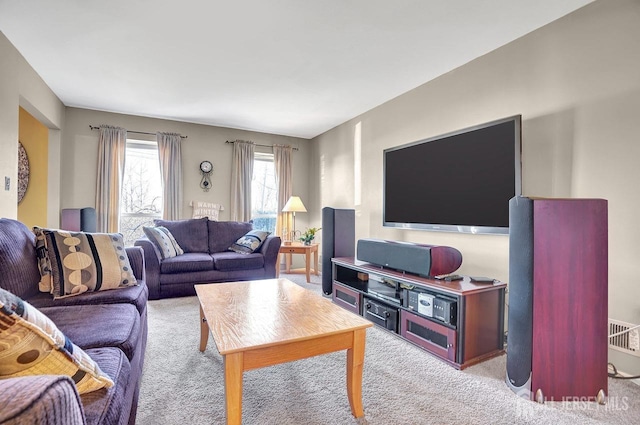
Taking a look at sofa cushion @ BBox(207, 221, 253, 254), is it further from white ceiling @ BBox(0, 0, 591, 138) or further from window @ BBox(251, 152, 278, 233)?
white ceiling @ BBox(0, 0, 591, 138)

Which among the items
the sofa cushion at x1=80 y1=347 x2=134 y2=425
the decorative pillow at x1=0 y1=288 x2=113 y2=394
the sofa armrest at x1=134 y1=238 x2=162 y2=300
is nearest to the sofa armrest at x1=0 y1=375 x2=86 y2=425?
the decorative pillow at x1=0 y1=288 x2=113 y2=394

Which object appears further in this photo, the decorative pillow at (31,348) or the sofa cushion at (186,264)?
the sofa cushion at (186,264)

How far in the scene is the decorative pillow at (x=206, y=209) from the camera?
491 centimetres

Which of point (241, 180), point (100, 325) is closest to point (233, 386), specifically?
point (100, 325)

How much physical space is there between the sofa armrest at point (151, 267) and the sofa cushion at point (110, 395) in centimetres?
230

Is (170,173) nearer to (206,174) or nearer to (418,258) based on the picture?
(206,174)

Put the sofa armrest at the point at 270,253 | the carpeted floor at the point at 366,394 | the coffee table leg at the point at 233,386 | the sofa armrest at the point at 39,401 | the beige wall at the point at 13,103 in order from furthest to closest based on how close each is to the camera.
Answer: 1. the sofa armrest at the point at 270,253
2. the beige wall at the point at 13,103
3. the carpeted floor at the point at 366,394
4. the coffee table leg at the point at 233,386
5. the sofa armrest at the point at 39,401

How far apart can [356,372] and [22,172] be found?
4616 mm

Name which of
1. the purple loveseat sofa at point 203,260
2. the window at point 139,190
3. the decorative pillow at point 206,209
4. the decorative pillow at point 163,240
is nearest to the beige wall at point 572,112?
the purple loveseat sofa at point 203,260

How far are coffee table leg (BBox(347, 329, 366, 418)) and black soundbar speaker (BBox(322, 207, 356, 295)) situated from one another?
2.09 m

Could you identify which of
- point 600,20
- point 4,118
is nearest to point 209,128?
point 4,118

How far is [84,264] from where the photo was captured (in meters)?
1.95

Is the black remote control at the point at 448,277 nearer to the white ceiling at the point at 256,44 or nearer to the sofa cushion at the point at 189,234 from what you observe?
the white ceiling at the point at 256,44

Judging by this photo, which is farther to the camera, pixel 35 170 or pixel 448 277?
pixel 35 170
